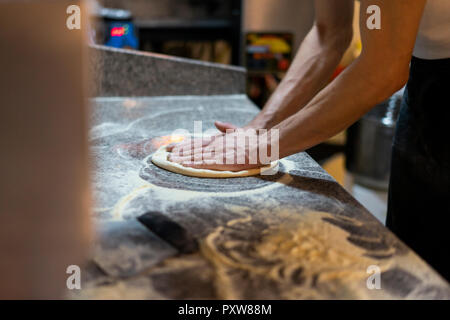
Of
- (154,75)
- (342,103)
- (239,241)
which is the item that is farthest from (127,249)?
(154,75)

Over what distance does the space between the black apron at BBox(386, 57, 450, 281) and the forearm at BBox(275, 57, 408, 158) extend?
22cm

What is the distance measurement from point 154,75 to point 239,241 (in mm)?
1089

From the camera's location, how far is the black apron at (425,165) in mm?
906

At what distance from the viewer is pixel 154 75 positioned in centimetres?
159

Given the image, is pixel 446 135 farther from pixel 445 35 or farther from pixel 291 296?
pixel 291 296

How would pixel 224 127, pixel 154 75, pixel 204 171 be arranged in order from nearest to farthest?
pixel 204 171
pixel 224 127
pixel 154 75

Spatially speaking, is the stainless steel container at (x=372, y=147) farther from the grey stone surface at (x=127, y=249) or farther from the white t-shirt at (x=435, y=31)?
the grey stone surface at (x=127, y=249)

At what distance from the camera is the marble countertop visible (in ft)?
1.69

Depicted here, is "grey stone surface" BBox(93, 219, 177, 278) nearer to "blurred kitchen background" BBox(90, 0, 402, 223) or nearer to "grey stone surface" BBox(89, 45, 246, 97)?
"grey stone surface" BBox(89, 45, 246, 97)

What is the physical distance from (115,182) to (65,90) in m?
0.40

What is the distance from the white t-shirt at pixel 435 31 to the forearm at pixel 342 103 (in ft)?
0.68

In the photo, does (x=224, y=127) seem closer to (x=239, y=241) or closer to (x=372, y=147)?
(x=239, y=241)

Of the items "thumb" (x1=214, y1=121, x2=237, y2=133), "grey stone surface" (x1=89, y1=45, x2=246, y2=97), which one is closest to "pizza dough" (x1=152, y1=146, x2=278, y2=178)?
"thumb" (x1=214, y1=121, x2=237, y2=133)

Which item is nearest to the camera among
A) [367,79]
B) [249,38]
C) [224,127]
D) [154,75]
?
[367,79]
